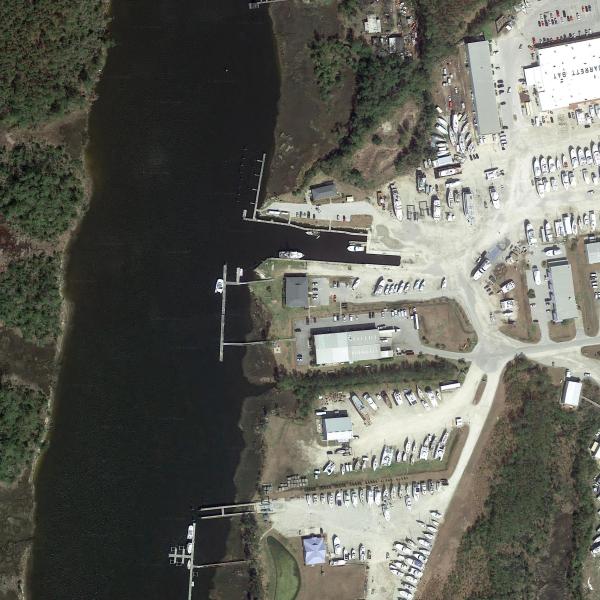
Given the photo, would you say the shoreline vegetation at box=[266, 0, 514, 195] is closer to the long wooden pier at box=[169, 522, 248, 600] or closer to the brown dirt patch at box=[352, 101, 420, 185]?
the brown dirt patch at box=[352, 101, 420, 185]

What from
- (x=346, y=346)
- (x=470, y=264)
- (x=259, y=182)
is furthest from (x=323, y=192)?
(x=470, y=264)

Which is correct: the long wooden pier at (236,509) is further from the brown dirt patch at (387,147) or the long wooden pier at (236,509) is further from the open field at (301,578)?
the brown dirt patch at (387,147)

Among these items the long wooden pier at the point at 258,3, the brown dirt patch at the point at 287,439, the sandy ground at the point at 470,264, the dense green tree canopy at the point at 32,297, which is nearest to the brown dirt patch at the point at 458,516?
the sandy ground at the point at 470,264

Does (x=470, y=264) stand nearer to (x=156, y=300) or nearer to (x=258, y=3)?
(x=156, y=300)

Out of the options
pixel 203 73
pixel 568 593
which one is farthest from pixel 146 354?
pixel 568 593

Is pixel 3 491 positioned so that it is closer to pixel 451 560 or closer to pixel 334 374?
pixel 334 374

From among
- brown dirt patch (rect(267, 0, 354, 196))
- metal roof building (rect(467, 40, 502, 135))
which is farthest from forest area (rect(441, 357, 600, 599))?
brown dirt patch (rect(267, 0, 354, 196))
